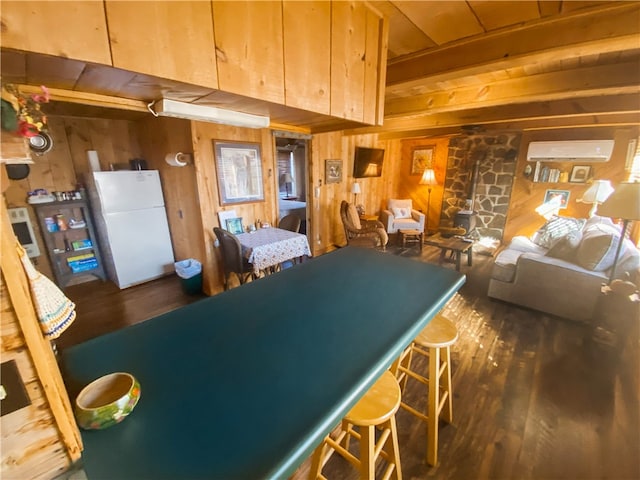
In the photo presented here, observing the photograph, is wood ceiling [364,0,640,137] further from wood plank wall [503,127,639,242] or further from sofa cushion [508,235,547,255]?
wood plank wall [503,127,639,242]

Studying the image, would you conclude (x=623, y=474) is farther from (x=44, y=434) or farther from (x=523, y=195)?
(x=523, y=195)

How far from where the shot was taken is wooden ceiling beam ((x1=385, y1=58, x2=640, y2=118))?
2.08 metres

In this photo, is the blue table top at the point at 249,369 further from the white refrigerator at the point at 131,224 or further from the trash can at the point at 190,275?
the white refrigerator at the point at 131,224

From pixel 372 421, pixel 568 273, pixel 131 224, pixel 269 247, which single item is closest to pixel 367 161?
pixel 269 247

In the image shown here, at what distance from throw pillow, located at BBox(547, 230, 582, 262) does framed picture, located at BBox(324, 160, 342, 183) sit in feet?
10.9

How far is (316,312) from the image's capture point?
1.10 m

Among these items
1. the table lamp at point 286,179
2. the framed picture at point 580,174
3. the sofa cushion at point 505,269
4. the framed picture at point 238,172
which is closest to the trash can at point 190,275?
the framed picture at point 238,172

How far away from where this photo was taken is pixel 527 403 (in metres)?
1.83

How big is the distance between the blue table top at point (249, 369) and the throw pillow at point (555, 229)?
133 inches

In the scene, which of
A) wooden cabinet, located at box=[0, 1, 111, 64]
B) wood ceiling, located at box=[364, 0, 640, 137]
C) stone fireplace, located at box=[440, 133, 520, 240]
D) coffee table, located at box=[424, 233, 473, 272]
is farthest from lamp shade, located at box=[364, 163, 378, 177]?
wooden cabinet, located at box=[0, 1, 111, 64]

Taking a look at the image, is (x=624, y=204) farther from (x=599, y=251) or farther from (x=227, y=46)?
(x=227, y=46)

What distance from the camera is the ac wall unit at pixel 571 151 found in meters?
4.33

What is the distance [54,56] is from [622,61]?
350 centimetres

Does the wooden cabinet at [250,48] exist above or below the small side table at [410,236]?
above
